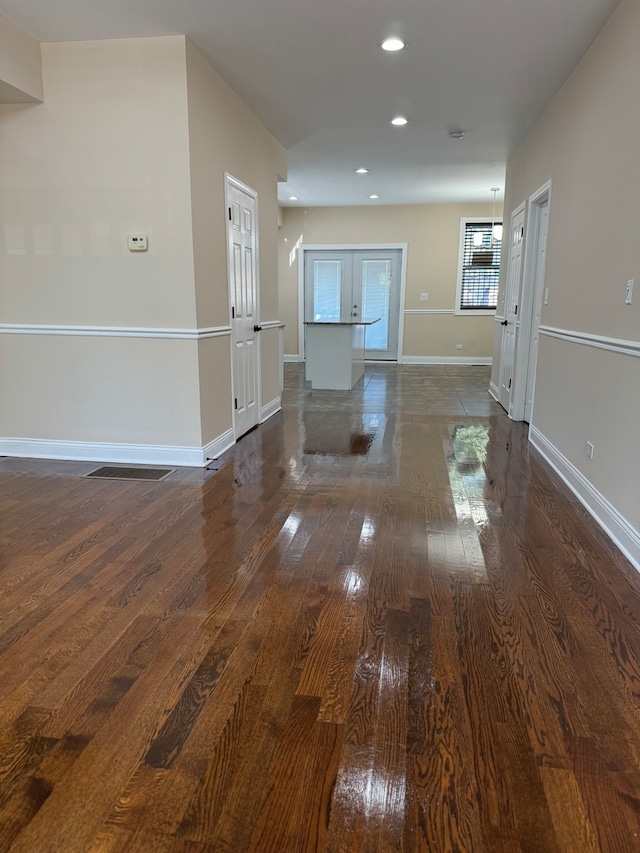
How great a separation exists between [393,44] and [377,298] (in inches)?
263

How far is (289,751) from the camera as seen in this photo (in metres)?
1.40

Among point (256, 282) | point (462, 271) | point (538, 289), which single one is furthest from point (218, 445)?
point (462, 271)

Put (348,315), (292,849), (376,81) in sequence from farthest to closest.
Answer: (348,315) → (376,81) → (292,849)

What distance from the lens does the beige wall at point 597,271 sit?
8.65 ft

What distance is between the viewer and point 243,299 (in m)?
4.63

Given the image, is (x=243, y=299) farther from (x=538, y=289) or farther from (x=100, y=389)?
(x=538, y=289)

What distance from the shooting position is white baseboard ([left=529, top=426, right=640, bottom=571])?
2473 millimetres

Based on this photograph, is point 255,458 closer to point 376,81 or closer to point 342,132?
point 376,81

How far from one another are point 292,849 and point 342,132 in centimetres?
555

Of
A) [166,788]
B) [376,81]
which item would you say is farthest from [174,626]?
[376,81]

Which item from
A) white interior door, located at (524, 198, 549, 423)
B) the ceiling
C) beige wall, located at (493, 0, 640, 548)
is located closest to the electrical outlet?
beige wall, located at (493, 0, 640, 548)

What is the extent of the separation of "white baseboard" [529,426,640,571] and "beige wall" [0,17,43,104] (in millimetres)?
4125

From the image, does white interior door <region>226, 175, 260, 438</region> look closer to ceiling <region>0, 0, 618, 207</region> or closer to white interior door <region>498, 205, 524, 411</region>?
ceiling <region>0, 0, 618, 207</region>

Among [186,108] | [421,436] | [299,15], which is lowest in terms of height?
[421,436]
